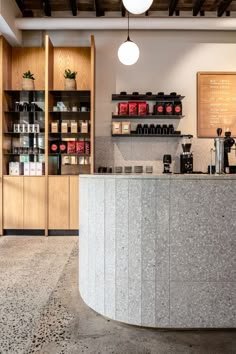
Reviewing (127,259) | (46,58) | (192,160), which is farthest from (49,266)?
(46,58)

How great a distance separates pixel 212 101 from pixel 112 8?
2.55 m

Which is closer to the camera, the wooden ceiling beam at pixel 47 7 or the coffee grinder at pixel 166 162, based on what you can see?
the coffee grinder at pixel 166 162

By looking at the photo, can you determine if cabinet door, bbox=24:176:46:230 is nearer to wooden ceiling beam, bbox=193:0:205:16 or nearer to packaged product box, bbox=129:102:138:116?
packaged product box, bbox=129:102:138:116

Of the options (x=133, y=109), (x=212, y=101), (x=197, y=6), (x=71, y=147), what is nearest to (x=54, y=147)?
(x=71, y=147)

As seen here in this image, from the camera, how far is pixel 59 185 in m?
5.94

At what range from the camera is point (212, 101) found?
6.33 metres

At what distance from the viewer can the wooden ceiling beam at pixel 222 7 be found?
5856mm

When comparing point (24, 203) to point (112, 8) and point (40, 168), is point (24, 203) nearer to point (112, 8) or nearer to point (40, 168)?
point (40, 168)

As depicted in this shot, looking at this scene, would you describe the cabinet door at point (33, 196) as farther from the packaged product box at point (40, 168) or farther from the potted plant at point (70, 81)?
the potted plant at point (70, 81)

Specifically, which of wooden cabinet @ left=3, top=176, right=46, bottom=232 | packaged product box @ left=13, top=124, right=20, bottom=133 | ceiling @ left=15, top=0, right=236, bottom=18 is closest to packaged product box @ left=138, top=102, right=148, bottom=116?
ceiling @ left=15, top=0, right=236, bottom=18

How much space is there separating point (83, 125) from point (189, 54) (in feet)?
7.95

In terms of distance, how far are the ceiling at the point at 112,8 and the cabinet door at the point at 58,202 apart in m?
3.15

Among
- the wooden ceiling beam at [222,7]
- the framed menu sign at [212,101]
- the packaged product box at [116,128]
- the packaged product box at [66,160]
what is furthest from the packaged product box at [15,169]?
the wooden ceiling beam at [222,7]

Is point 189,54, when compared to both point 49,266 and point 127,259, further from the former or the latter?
point 127,259
